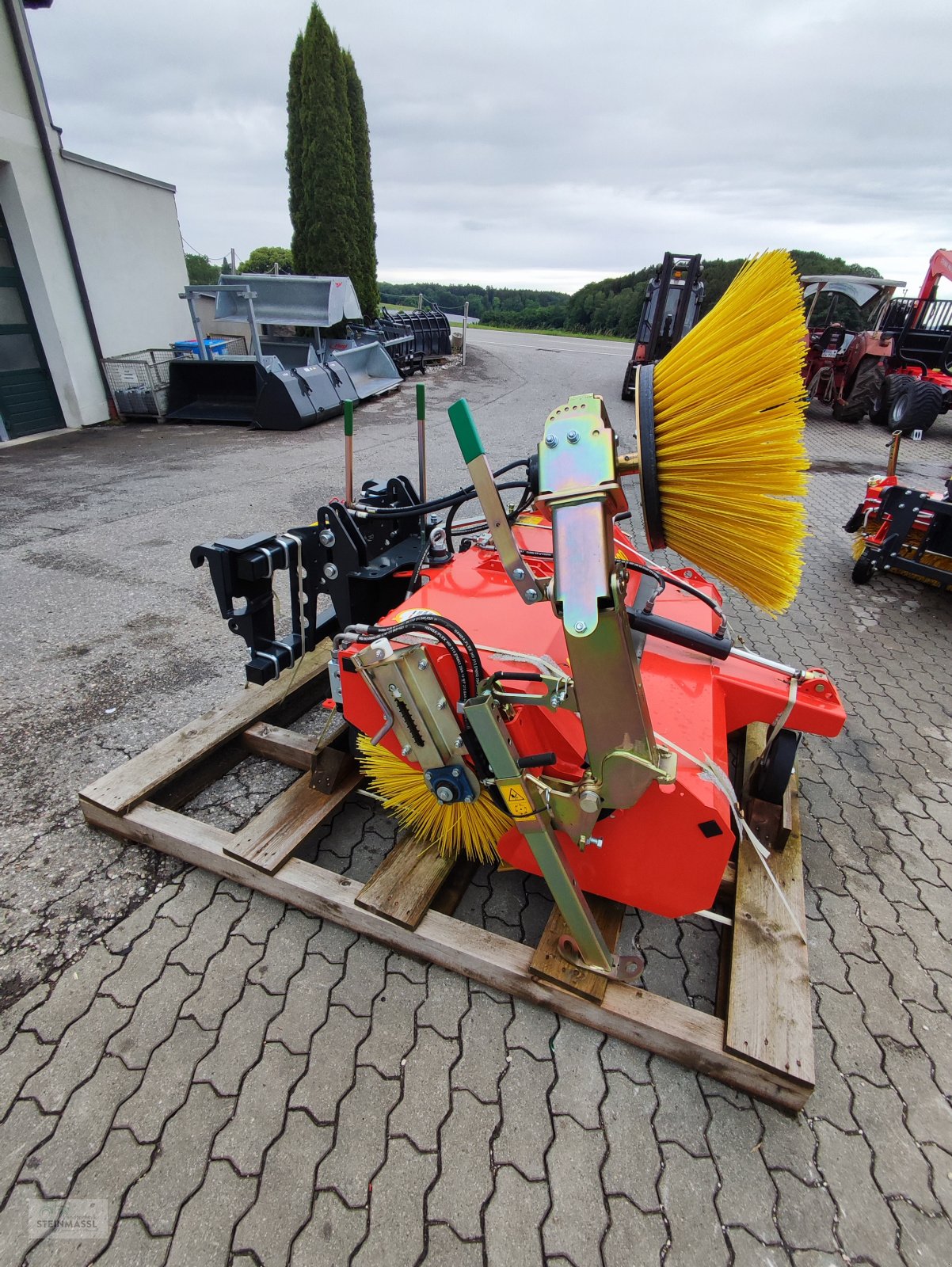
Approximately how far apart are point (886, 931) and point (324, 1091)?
1794 mm

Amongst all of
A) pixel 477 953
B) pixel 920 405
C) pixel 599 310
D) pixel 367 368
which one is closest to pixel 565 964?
pixel 477 953

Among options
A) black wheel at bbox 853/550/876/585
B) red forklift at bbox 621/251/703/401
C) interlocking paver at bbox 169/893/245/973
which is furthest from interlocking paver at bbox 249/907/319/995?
red forklift at bbox 621/251/703/401

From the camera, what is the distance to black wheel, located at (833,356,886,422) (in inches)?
402

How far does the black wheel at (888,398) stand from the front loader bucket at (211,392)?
972cm

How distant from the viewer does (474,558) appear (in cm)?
235

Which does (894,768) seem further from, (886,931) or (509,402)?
(509,402)

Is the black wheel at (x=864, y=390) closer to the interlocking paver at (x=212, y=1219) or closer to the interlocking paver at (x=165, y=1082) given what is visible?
the interlocking paver at (x=165, y=1082)

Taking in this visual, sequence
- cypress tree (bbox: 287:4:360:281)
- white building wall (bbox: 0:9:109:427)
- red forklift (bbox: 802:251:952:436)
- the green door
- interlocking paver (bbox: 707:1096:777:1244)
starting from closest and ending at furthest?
interlocking paver (bbox: 707:1096:777:1244) < white building wall (bbox: 0:9:109:427) < the green door < red forklift (bbox: 802:251:952:436) < cypress tree (bbox: 287:4:360:281)

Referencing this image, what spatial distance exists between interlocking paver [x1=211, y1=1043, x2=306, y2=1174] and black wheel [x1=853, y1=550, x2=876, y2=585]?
4.70 meters

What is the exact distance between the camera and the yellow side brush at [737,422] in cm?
117

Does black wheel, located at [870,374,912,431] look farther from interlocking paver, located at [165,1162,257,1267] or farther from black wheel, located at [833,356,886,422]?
interlocking paver, located at [165,1162,257,1267]

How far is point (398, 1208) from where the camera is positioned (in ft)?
4.50

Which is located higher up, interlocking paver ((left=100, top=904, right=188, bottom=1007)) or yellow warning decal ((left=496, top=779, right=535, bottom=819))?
yellow warning decal ((left=496, top=779, right=535, bottom=819))

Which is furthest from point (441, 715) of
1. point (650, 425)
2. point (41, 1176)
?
point (41, 1176)
